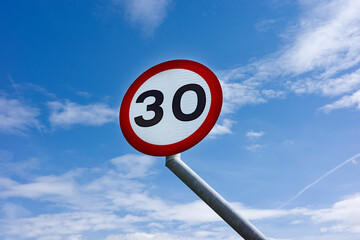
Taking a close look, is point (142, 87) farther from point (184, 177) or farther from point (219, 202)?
point (219, 202)

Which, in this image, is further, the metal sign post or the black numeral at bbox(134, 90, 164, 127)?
the black numeral at bbox(134, 90, 164, 127)

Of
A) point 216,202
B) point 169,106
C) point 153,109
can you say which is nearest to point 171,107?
point 169,106

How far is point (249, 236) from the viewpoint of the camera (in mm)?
1742

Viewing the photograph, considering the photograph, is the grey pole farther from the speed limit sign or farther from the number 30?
the number 30

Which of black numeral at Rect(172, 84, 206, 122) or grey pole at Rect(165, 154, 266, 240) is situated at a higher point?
black numeral at Rect(172, 84, 206, 122)

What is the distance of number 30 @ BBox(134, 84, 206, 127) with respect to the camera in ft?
7.70

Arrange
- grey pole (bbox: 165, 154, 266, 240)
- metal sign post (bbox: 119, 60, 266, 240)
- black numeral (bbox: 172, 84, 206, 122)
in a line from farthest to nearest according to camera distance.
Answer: black numeral (bbox: 172, 84, 206, 122) → metal sign post (bbox: 119, 60, 266, 240) → grey pole (bbox: 165, 154, 266, 240)

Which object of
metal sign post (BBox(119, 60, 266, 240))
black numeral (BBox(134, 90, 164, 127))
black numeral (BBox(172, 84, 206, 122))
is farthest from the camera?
black numeral (BBox(134, 90, 164, 127))

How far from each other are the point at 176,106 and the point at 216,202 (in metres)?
0.85

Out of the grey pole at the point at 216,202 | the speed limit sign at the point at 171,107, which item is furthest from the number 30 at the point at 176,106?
the grey pole at the point at 216,202

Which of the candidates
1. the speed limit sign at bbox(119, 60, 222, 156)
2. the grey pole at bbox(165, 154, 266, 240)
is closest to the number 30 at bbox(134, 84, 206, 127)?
the speed limit sign at bbox(119, 60, 222, 156)

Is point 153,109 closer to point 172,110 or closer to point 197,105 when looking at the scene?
point 172,110

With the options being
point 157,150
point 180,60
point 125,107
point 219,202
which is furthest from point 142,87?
point 219,202

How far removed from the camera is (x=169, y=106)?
2.46m
